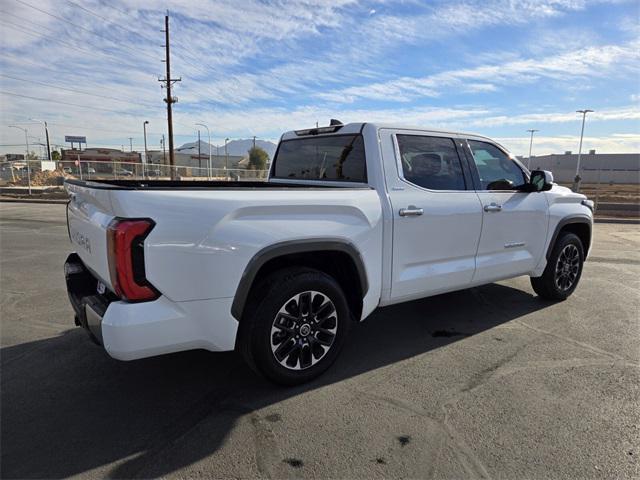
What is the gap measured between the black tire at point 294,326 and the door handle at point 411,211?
2.65 ft

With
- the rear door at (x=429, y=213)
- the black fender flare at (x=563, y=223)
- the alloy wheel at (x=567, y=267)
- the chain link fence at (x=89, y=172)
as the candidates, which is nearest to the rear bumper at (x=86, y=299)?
the rear door at (x=429, y=213)

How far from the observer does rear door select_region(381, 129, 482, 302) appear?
3629 mm

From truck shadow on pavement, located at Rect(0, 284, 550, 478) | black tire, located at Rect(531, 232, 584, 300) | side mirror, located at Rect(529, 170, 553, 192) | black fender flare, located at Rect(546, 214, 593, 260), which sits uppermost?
side mirror, located at Rect(529, 170, 553, 192)

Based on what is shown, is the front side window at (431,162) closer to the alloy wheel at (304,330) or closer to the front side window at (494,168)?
the front side window at (494,168)

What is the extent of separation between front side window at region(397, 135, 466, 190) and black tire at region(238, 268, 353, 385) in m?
1.25

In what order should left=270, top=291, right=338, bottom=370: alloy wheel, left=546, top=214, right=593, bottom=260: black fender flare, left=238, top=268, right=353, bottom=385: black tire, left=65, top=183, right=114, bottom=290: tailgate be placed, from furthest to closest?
left=546, top=214, right=593, bottom=260: black fender flare, left=270, top=291, right=338, bottom=370: alloy wheel, left=238, top=268, right=353, bottom=385: black tire, left=65, top=183, right=114, bottom=290: tailgate

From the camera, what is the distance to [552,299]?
5312mm

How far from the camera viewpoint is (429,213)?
3.72 meters

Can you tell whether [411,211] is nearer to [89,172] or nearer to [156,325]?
[156,325]

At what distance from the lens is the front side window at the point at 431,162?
12.5 feet

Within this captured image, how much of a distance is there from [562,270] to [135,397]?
4.75m

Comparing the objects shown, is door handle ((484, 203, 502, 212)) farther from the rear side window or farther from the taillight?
the taillight

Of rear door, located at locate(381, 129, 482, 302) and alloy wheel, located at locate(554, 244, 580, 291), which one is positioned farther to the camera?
alloy wheel, located at locate(554, 244, 580, 291)

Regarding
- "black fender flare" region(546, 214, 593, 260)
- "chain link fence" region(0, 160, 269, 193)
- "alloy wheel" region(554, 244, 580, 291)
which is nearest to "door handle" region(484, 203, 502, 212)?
"black fender flare" region(546, 214, 593, 260)
